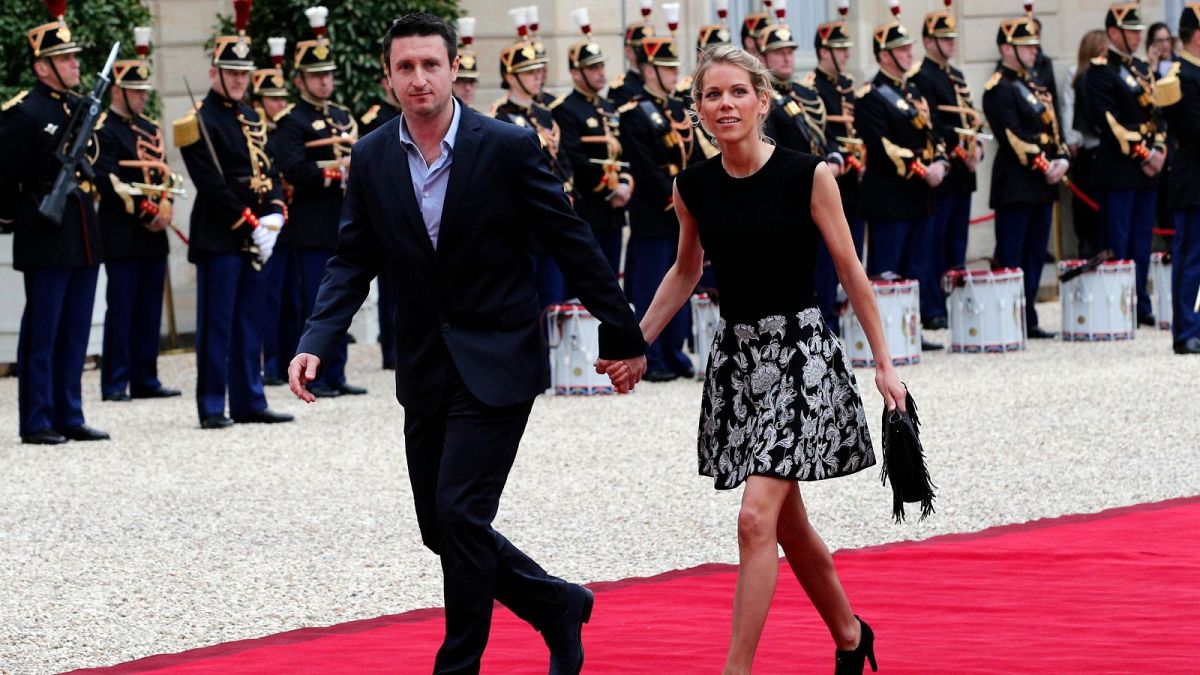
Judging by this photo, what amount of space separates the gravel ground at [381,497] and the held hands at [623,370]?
1.66 meters

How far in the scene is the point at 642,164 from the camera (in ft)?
44.7

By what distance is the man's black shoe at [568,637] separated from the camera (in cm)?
544

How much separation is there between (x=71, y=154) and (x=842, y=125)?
5356 mm

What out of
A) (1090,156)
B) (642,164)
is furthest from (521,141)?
(1090,156)

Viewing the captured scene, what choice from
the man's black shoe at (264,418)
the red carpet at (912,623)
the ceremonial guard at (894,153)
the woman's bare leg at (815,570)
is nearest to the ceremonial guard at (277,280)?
the man's black shoe at (264,418)

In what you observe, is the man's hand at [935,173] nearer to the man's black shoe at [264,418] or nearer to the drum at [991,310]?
the drum at [991,310]

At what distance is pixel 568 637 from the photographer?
5438 millimetres

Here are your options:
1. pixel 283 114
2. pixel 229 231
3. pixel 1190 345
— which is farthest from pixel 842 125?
pixel 229 231

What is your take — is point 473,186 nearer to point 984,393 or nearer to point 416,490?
point 416,490

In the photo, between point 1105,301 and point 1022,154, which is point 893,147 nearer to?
point 1022,154

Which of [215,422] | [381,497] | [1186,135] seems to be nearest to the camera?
[381,497]

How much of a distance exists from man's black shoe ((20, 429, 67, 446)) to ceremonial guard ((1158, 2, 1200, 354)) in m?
6.40

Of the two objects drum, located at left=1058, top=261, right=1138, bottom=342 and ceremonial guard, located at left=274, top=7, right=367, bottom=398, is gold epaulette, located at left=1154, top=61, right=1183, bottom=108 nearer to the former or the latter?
drum, located at left=1058, top=261, right=1138, bottom=342

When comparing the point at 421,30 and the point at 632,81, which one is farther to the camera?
the point at 632,81
